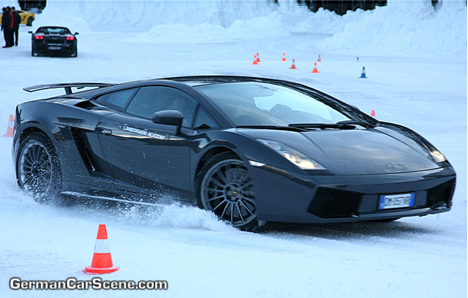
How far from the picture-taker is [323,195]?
5816mm

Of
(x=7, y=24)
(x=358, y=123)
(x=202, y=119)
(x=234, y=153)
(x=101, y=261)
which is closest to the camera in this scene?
(x=101, y=261)

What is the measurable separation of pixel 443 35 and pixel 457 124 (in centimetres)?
2739

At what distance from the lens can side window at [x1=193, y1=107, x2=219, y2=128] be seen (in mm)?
6501

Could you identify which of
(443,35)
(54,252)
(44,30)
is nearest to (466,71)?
(443,35)

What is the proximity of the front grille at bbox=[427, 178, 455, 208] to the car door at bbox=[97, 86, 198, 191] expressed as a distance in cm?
→ 187

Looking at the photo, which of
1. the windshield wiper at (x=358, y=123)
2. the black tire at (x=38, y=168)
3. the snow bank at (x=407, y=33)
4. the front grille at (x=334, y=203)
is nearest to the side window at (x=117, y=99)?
the black tire at (x=38, y=168)

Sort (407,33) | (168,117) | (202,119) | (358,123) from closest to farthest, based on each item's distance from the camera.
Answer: (168,117) < (202,119) < (358,123) < (407,33)

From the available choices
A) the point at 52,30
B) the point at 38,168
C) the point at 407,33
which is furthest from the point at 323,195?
the point at 407,33

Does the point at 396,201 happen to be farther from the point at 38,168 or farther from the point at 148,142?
the point at 38,168

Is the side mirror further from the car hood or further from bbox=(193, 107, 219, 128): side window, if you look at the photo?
the car hood

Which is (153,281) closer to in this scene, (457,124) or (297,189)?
(297,189)

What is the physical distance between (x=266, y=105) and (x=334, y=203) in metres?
1.30

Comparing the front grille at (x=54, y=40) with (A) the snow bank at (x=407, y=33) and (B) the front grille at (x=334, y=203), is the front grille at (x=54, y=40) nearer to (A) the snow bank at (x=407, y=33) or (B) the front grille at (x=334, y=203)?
(A) the snow bank at (x=407, y=33)

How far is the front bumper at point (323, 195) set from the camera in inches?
229
